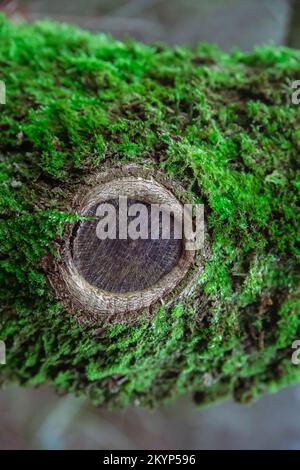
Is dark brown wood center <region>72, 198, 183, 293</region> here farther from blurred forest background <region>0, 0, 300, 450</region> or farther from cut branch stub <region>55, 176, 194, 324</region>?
blurred forest background <region>0, 0, 300, 450</region>

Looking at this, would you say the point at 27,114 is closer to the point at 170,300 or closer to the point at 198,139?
the point at 198,139

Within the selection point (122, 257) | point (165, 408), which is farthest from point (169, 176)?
point (165, 408)

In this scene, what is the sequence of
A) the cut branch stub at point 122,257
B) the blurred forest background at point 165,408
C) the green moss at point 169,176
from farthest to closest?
the blurred forest background at point 165,408, the green moss at point 169,176, the cut branch stub at point 122,257

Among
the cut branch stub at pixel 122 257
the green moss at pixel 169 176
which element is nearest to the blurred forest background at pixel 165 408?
the green moss at pixel 169 176

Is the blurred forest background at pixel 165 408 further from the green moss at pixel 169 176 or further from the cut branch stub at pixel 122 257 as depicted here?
the cut branch stub at pixel 122 257

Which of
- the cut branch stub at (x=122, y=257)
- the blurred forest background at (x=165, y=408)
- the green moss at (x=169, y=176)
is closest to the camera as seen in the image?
the cut branch stub at (x=122, y=257)

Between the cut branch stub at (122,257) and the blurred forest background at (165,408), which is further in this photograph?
the blurred forest background at (165,408)
